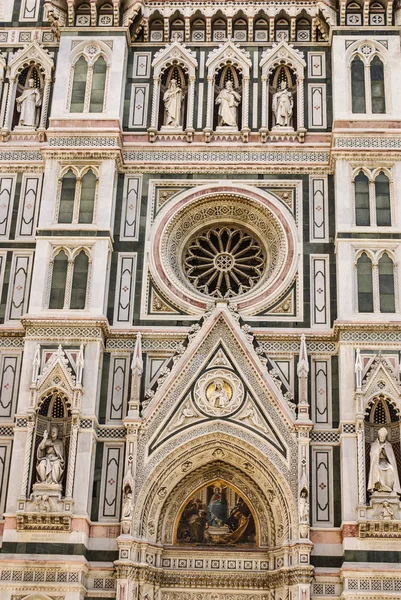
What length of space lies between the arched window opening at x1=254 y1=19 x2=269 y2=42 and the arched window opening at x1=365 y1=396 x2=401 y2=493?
9.30 metres

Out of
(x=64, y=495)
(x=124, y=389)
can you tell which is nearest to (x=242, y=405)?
(x=124, y=389)

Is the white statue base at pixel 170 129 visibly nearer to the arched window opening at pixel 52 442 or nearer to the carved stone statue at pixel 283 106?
the carved stone statue at pixel 283 106

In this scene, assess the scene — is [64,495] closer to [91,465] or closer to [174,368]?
[91,465]

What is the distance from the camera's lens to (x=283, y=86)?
25344 millimetres

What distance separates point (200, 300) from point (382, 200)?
14.3 feet

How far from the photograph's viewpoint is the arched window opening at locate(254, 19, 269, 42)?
2581 cm

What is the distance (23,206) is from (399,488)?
32.9ft

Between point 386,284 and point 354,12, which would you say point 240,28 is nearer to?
point 354,12

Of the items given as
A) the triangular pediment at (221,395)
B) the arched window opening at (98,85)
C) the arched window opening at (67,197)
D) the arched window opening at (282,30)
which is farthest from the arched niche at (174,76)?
the triangular pediment at (221,395)

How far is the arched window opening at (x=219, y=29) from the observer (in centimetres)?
2586

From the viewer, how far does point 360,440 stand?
20875mm

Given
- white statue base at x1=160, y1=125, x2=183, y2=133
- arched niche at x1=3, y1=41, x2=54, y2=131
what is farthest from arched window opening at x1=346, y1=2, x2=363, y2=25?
arched niche at x1=3, y1=41, x2=54, y2=131

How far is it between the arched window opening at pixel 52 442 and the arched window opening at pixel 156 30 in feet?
30.0

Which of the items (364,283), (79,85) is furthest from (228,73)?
(364,283)
